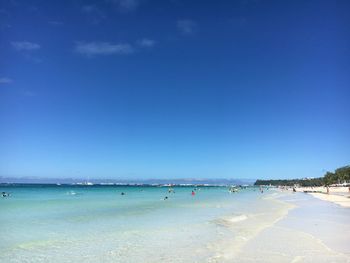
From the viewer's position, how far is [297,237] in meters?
16.3

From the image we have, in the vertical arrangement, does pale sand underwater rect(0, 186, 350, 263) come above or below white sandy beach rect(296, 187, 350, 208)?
below

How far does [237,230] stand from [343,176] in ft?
334

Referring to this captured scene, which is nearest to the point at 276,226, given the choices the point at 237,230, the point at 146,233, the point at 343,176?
the point at 237,230

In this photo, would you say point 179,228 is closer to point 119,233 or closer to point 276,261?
point 119,233

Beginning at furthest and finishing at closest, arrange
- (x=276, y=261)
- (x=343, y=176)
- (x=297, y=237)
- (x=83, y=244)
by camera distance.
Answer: (x=343, y=176) < (x=297, y=237) < (x=83, y=244) < (x=276, y=261)

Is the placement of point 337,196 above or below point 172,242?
above

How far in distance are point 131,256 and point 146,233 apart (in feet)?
17.3

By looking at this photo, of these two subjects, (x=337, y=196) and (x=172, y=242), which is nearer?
(x=172, y=242)

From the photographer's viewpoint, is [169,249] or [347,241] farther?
[347,241]

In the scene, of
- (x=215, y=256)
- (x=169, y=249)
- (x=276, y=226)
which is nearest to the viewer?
(x=215, y=256)

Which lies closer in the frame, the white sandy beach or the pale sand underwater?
the pale sand underwater

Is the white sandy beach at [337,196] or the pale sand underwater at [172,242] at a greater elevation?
the white sandy beach at [337,196]

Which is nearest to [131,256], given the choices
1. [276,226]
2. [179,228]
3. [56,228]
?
[179,228]

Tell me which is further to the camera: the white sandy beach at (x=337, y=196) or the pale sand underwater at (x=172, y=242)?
the white sandy beach at (x=337, y=196)
